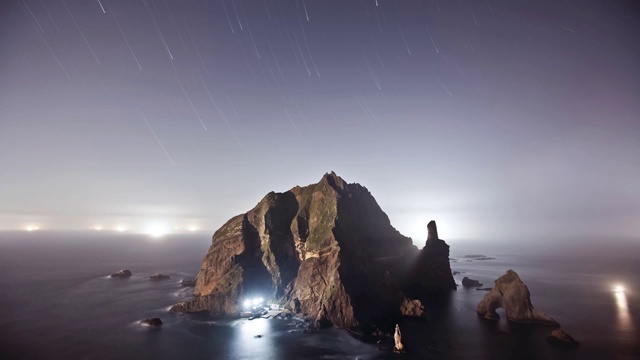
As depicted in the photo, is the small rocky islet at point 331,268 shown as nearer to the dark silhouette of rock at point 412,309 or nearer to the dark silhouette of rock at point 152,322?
the dark silhouette of rock at point 412,309

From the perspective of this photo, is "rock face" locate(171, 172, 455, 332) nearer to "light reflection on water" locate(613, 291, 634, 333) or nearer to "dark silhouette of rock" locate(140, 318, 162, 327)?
"dark silhouette of rock" locate(140, 318, 162, 327)

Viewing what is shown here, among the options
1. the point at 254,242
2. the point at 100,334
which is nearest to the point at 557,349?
the point at 254,242

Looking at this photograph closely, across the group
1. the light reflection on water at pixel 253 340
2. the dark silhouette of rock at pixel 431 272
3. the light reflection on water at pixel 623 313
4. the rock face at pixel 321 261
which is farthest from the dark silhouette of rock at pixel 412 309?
the light reflection on water at pixel 623 313

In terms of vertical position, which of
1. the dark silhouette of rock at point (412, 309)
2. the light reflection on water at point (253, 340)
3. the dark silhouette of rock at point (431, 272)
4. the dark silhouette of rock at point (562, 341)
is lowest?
the light reflection on water at point (253, 340)

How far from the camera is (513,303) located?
258ft

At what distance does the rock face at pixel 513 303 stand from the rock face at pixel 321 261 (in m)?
23.0

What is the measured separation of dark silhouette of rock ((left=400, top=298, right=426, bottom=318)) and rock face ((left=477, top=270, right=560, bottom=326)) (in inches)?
698

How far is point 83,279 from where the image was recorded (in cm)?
14550

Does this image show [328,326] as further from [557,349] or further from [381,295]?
[557,349]

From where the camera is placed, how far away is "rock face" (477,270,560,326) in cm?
7638

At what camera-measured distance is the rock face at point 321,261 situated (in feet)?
273

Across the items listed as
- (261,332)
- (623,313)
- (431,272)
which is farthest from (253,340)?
(623,313)

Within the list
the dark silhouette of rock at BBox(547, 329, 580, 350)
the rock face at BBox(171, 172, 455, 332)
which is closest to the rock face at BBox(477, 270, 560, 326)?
the dark silhouette of rock at BBox(547, 329, 580, 350)

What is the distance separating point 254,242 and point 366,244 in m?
38.5
